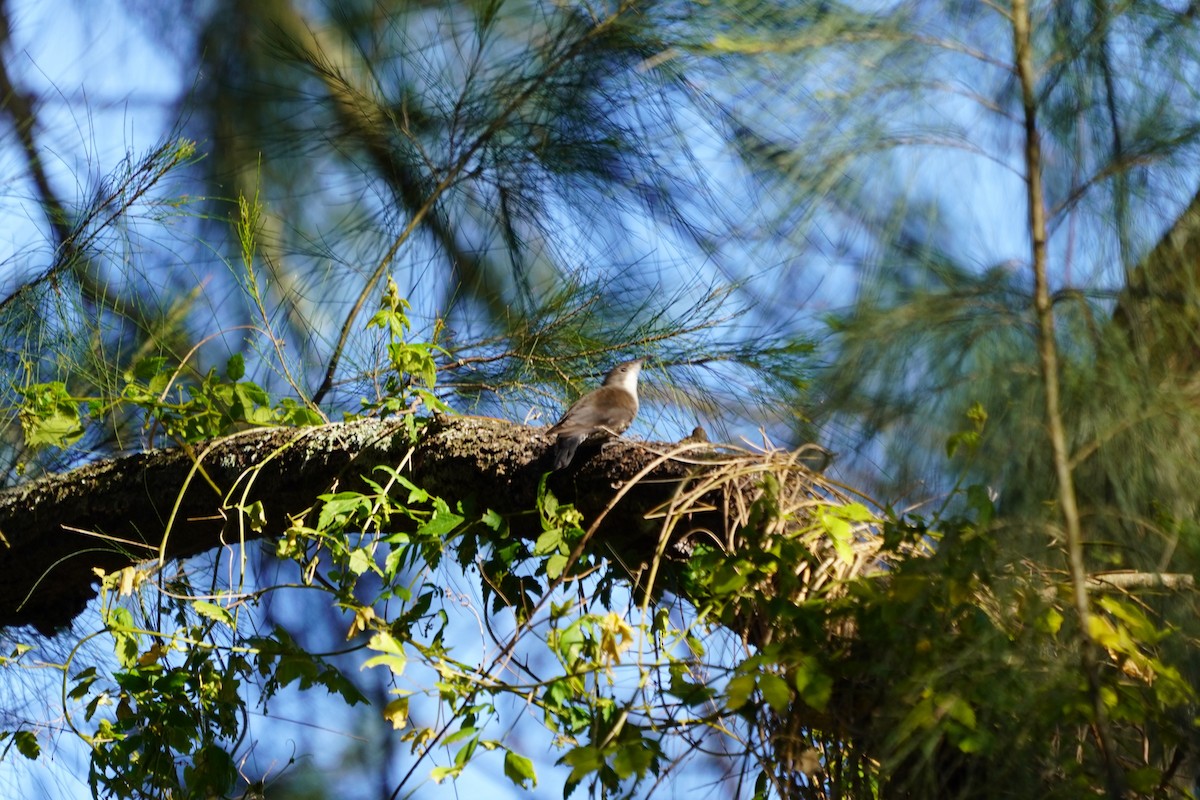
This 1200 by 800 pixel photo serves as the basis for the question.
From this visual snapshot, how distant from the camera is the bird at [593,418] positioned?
154 centimetres

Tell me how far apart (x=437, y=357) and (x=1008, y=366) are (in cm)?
140

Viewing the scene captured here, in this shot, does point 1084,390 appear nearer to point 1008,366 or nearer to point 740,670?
point 1008,366

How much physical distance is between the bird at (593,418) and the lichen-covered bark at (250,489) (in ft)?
0.11

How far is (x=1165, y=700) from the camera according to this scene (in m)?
1.09

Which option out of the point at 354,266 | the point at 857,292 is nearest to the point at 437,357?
the point at 354,266

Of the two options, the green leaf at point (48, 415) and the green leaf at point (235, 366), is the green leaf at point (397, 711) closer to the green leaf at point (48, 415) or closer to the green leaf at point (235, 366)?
A: the green leaf at point (235, 366)

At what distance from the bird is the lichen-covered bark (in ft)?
0.11

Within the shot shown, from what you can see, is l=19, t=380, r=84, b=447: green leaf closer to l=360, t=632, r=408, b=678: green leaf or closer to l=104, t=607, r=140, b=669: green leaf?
l=104, t=607, r=140, b=669: green leaf

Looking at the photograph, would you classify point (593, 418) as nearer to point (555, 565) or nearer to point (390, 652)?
point (555, 565)

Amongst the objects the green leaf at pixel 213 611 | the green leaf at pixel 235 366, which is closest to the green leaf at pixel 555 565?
the green leaf at pixel 213 611

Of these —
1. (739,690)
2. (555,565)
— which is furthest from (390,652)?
(739,690)

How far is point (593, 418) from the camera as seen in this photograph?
1621 mm

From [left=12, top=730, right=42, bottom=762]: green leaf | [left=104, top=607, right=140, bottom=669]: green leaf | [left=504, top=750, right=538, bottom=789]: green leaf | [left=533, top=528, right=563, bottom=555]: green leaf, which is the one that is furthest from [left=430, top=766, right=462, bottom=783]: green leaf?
[left=12, top=730, right=42, bottom=762]: green leaf

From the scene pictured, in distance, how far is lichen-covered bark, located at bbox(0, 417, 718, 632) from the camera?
155 centimetres
